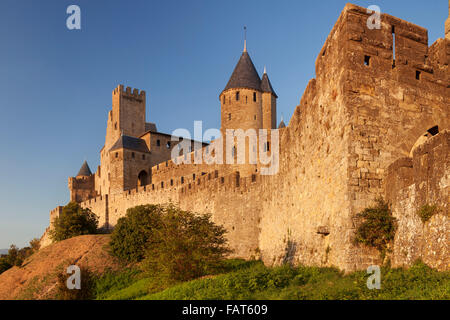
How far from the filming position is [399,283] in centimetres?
902

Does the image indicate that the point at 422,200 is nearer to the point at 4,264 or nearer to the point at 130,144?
the point at 4,264

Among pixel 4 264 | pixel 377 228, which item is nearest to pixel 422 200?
pixel 377 228

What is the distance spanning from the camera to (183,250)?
1753 centimetres

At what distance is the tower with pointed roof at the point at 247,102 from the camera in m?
43.8

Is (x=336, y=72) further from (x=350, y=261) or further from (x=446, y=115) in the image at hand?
(x=350, y=261)

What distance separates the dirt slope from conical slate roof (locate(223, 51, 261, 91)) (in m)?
20.5

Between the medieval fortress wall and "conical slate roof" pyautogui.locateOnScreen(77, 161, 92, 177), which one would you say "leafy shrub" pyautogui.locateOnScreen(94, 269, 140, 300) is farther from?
"conical slate roof" pyautogui.locateOnScreen(77, 161, 92, 177)

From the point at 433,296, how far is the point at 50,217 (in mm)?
65891

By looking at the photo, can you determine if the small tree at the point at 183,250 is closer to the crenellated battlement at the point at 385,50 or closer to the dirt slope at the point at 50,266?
the crenellated battlement at the point at 385,50

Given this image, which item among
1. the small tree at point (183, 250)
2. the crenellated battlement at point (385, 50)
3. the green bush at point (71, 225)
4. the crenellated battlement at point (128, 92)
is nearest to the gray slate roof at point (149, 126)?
the crenellated battlement at point (128, 92)

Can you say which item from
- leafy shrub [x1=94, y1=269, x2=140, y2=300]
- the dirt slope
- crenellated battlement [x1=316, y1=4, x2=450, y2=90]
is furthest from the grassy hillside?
the dirt slope

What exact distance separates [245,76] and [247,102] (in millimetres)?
3040
